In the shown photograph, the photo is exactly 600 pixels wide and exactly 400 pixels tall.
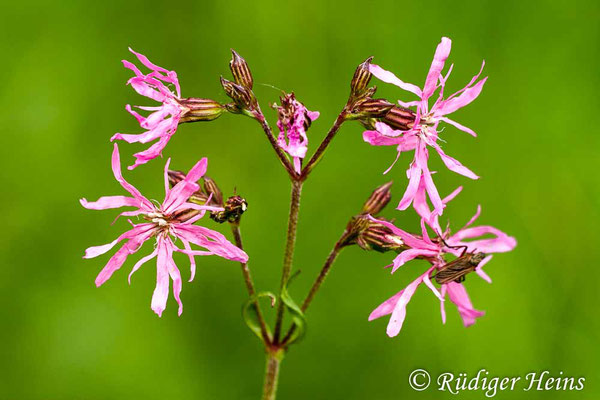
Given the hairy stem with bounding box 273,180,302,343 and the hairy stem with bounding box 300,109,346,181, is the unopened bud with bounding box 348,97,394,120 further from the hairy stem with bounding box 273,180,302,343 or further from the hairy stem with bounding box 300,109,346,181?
the hairy stem with bounding box 273,180,302,343

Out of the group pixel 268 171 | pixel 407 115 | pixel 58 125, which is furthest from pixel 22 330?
pixel 407 115

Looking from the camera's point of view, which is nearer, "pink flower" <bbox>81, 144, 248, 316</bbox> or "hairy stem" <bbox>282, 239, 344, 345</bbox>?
"pink flower" <bbox>81, 144, 248, 316</bbox>

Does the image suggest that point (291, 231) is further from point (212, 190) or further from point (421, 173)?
point (421, 173)

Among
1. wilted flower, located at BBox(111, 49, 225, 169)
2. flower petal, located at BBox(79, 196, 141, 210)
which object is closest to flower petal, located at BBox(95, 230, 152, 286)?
flower petal, located at BBox(79, 196, 141, 210)

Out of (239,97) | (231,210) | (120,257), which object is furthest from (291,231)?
(120,257)

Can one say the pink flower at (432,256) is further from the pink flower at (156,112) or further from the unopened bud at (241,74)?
the pink flower at (156,112)

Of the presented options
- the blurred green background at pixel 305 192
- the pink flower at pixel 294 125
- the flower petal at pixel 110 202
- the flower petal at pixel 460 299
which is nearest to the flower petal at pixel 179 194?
the flower petal at pixel 110 202
